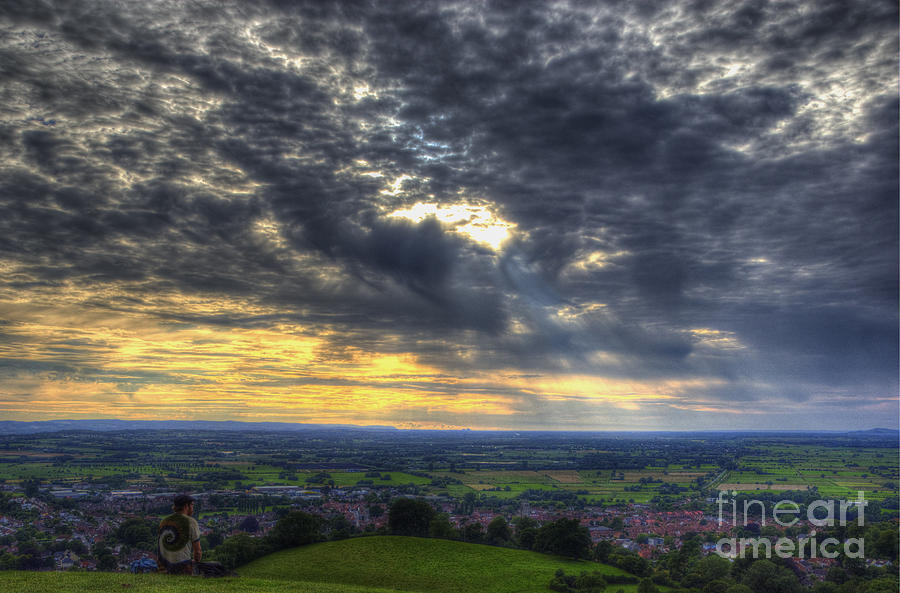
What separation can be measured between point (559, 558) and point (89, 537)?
45055mm

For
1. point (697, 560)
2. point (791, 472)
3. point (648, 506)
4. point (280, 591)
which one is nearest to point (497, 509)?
point (648, 506)

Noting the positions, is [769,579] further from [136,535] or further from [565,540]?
[136,535]

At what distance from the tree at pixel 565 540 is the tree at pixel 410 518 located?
9510mm

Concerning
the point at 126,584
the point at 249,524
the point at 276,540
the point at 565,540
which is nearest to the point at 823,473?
the point at 565,540

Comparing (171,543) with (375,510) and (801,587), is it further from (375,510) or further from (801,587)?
(375,510)

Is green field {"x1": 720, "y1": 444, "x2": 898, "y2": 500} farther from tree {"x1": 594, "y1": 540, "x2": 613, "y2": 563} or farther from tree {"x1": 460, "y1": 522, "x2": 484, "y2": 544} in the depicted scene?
tree {"x1": 460, "y1": 522, "x2": 484, "y2": 544}

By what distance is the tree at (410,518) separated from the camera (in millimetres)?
43719

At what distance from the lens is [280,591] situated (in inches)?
625

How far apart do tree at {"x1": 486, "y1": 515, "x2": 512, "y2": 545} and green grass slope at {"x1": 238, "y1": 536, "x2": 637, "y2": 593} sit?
19.5 ft

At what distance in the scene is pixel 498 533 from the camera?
48250mm

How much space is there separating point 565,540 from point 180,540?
35.1m

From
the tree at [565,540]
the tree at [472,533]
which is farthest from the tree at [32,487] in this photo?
the tree at [565,540]

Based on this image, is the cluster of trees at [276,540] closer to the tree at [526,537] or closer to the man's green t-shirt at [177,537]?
the tree at [526,537]

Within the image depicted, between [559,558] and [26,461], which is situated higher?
[559,558]
